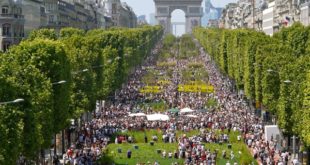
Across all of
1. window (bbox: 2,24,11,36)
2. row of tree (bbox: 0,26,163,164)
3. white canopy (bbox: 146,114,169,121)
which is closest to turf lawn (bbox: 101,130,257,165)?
white canopy (bbox: 146,114,169,121)

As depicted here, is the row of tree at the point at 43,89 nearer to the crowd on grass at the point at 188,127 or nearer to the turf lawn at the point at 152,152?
the crowd on grass at the point at 188,127

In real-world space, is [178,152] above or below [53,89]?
below

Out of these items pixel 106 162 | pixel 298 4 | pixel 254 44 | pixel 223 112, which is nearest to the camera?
pixel 106 162

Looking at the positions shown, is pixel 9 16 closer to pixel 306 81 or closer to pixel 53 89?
pixel 53 89

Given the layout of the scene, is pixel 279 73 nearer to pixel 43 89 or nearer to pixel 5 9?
pixel 43 89

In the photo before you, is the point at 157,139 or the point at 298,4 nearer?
the point at 157,139

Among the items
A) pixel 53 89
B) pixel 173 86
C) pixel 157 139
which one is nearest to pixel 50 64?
pixel 53 89

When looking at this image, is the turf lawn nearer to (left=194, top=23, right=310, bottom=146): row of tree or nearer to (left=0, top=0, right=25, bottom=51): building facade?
(left=194, top=23, right=310, bottom=146): row of tree

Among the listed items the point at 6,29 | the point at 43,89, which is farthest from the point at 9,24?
the point at 43,89
